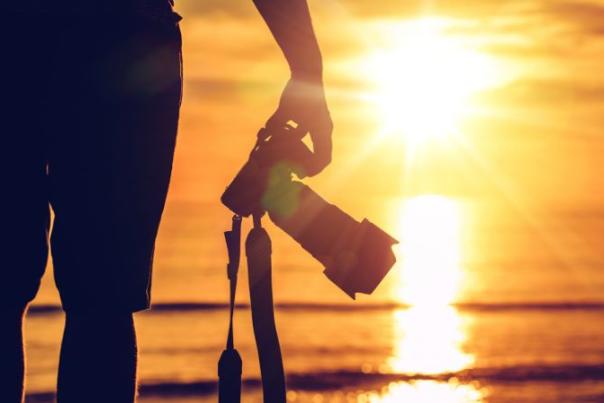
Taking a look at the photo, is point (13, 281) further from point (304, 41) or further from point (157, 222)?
point (304, 41)

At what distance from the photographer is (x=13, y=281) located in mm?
2850

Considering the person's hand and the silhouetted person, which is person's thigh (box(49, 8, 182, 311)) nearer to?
the silhouetted person

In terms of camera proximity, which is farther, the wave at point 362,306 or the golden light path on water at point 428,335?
the wave at point 362,306

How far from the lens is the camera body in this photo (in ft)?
9.85

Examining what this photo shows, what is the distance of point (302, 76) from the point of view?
3113mm

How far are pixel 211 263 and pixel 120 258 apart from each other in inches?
651

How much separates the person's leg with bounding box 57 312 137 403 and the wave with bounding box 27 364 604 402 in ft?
17.6

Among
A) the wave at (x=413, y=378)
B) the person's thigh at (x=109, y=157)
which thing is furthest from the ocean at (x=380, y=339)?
the person's thigh at (x=109, y=157)

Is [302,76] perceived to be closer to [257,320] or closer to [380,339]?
[257,320]

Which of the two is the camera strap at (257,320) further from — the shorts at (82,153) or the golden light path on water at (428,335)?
the golden light path on water at (428,335)

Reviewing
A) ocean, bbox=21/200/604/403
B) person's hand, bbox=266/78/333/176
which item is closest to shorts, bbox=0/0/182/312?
person's hand, bbox=266/78/333/176

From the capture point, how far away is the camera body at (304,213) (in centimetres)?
300

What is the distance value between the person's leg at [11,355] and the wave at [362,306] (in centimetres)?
948

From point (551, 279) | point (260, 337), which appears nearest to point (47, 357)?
point (260, 337)
